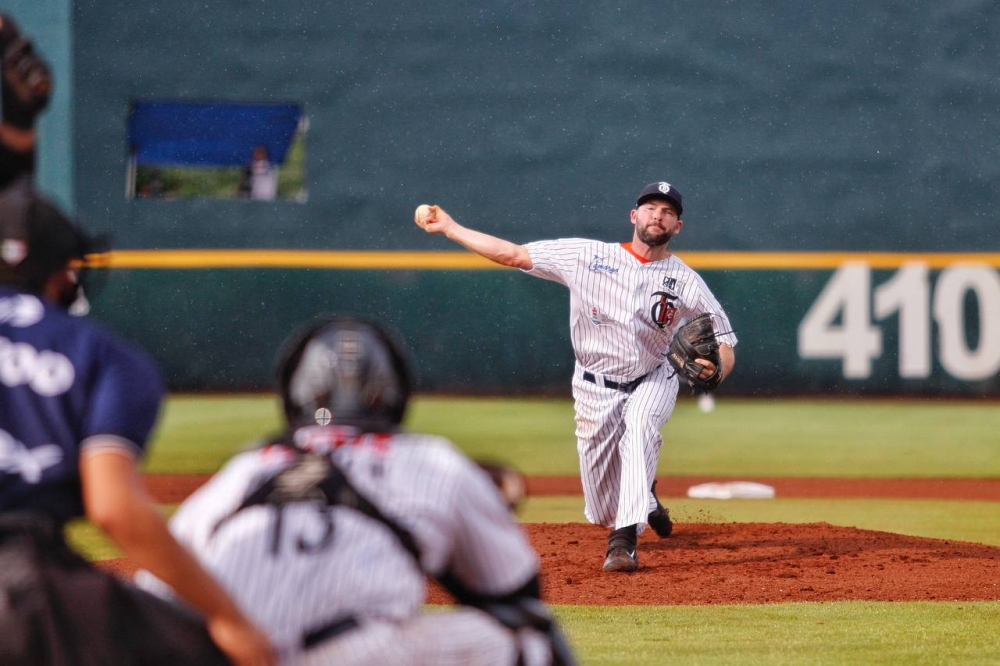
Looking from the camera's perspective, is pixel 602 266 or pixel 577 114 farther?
pixel 577 114

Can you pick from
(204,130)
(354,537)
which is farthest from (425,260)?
(354,537)

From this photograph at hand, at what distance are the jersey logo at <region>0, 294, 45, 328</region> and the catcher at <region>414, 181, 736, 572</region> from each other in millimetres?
4922

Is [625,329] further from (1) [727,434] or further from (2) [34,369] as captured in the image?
(1) [727,434]

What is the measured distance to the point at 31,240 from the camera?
8.20ft

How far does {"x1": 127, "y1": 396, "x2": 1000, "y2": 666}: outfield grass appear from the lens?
211 inches

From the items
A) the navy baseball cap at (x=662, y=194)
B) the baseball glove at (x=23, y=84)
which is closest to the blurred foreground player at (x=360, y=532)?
the baseball glove at (x=23, y=84)

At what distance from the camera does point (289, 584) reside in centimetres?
230

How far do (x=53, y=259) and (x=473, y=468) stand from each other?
0.83 m

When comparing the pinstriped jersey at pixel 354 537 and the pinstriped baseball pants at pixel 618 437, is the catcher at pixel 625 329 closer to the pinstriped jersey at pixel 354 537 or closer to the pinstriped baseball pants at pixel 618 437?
the pinstriped baseball pants at pixel 618 437

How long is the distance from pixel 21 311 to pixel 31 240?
0.16 metres

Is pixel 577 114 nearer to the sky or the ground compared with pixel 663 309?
nearer to the sky

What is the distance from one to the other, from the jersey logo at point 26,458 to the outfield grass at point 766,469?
304 centimetres

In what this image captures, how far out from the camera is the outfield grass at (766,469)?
536 centimetres

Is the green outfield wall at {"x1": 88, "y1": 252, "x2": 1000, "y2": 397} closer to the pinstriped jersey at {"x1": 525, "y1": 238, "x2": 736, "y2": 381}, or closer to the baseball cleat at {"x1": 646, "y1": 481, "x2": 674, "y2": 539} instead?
the baseball cleat at {"x1": 646, "y1": 481, "x2": 674, "y2": 539}
